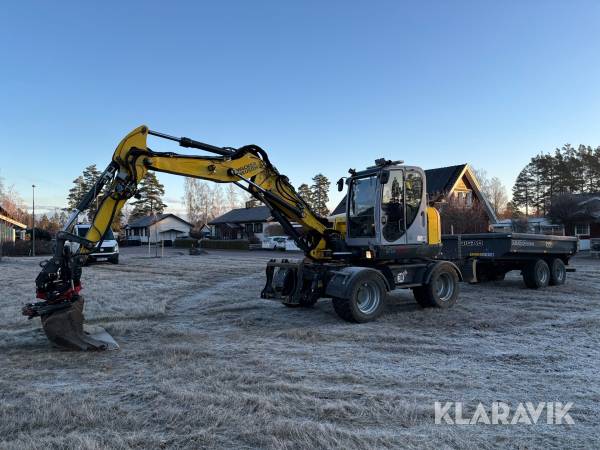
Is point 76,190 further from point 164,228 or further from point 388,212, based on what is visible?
Answer: point 388,212

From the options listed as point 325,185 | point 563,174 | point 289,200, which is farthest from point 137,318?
point 325,185

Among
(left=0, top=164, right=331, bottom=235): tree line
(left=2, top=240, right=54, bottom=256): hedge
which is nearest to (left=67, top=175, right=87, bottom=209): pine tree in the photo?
(left=0, top=164, right=331, bottom=235): tree line

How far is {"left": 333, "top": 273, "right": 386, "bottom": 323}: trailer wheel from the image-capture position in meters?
8.96

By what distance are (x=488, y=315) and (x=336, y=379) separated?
5441 millimetres

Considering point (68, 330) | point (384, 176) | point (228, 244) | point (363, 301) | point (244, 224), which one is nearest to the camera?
point (68, 330)

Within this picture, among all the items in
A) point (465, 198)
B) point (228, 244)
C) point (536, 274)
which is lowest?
point (536, 274)

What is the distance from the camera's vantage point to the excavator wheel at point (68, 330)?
697cm

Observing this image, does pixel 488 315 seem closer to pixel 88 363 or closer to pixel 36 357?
pixel 88 363

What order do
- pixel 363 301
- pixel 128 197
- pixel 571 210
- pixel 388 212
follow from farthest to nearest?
pixel 571 210 → pixel 388 212 → pixel 363 301 → pixel 128 197

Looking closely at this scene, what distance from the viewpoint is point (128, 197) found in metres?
7.90

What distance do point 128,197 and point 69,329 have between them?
7.14 feet

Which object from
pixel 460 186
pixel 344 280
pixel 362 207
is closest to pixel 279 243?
pixel 460 186

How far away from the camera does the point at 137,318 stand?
975 cm
